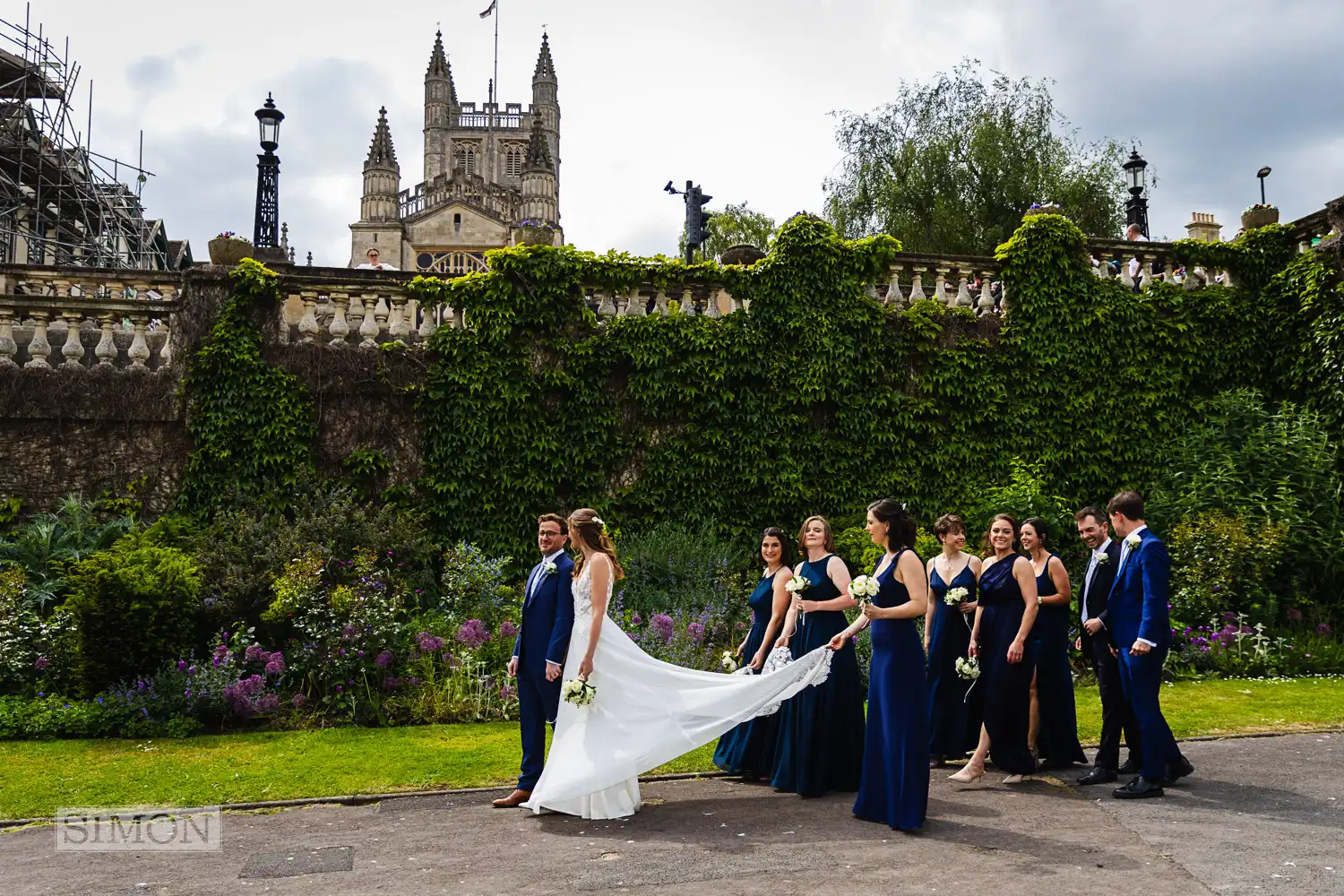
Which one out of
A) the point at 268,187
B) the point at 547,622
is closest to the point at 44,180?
the point at 268,187

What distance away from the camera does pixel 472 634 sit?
10.1 meters

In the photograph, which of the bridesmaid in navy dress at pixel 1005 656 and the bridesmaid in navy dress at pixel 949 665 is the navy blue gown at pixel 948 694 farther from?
the bridesmaid in navy dress at pixel 1005 656

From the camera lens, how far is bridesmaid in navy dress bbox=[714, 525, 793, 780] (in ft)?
25.2

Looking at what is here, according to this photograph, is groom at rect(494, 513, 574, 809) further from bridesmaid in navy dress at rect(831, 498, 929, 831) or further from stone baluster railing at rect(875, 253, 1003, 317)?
stone baluster railing at rect(875, 253, 1003, 317)

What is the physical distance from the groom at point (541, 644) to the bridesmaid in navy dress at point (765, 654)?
1440 mm

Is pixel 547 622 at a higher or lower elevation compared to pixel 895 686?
higher

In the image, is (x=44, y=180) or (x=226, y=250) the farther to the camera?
(x=44, y=180)

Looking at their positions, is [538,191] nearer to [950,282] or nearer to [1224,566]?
[950,282]

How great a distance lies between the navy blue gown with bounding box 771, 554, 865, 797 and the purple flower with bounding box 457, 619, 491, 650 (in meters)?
3.60

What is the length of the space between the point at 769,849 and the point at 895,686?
1.23 meters

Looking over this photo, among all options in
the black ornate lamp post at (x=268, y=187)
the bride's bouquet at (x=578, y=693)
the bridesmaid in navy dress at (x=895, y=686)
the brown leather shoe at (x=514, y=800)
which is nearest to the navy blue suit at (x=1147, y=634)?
the bridesmaid in navy dress at (x=895, y=686)

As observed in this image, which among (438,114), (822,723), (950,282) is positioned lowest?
(822,723)

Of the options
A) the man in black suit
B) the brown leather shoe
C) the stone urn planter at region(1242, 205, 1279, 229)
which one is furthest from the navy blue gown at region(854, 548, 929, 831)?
the stone urn planter at region(1242, 205, 1279, 229)

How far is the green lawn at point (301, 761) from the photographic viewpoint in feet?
24.1
